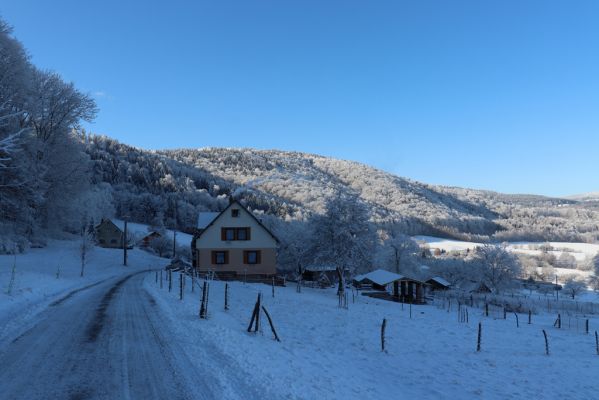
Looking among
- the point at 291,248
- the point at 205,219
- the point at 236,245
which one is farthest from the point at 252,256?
the point at 291,248

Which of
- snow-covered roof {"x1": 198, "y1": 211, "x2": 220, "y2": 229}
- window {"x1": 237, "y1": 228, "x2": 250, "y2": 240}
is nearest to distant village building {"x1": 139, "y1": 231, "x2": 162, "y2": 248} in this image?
snow-covered roof {"x1": 198, "y1": 211, "x2": 220, "y2": 229}

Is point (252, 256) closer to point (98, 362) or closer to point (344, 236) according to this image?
point (344, 236)

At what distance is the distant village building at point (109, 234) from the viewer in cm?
8812

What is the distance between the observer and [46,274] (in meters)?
34.5

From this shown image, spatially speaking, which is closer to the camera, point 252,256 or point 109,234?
point 252,256

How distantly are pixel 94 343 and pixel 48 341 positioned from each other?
146 centimetres

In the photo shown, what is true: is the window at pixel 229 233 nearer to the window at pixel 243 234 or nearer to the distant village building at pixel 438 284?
the window at pixel 243 234

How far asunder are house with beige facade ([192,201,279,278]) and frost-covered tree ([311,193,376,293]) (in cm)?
616

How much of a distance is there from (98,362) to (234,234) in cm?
3689

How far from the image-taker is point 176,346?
11719 millimetres

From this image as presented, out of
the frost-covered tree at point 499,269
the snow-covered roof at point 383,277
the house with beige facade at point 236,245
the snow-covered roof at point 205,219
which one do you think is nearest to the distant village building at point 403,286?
the snow-covered roof at point 383,277

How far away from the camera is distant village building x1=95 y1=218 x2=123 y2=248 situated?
289ft

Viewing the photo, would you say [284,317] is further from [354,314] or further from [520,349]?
[520,349]

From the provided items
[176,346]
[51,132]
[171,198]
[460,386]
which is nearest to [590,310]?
[460,386]
